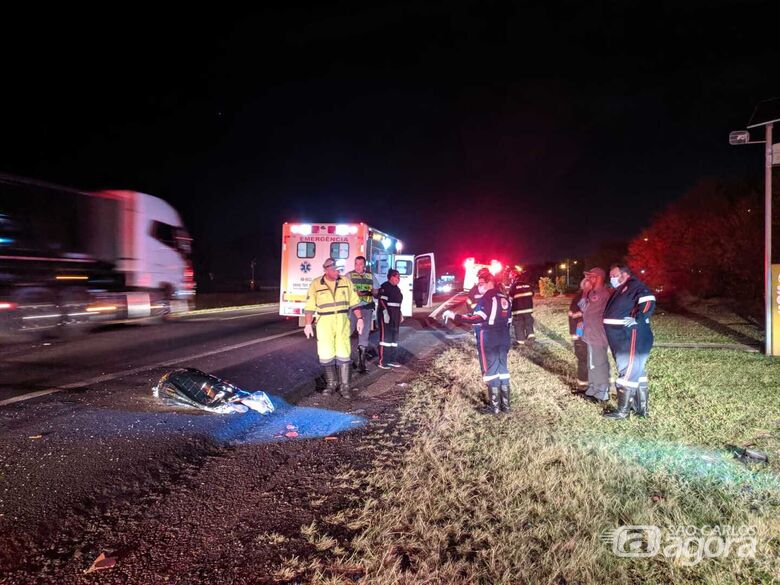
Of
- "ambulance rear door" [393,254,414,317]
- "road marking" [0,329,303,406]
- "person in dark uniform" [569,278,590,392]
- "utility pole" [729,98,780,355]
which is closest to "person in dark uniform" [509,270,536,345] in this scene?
"person in dark uniform" [569,278,590,392]

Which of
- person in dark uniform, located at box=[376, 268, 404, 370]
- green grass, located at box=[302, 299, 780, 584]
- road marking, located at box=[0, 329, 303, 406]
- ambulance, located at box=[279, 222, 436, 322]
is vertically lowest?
green grass, located at box=[302, 299, 780, 584]

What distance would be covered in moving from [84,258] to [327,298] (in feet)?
32.4

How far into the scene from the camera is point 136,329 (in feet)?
48.1

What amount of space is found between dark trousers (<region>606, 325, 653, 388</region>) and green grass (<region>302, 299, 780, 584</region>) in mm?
478

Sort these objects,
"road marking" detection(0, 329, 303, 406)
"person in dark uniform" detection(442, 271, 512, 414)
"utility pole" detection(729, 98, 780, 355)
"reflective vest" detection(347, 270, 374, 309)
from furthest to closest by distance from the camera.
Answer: "utility pole" detection(729, 98, 780, 355), "reflective vest" detection(347, 270, 374, 309), "road marking" detection(0, 329, 303, 406), "person in dark uniform" detection(442, 271, 512, 414)

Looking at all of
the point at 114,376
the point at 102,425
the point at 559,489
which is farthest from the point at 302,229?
the point at 559,489

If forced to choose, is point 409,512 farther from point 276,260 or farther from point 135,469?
point 276,260

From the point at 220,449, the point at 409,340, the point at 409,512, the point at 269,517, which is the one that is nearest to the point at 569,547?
the point at 409,512

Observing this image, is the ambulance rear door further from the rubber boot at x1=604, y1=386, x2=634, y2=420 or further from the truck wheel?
the rubber boot at x1=604, y1=386, x2=634, y2=420

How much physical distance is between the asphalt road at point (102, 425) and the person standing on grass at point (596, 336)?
324 centimetres

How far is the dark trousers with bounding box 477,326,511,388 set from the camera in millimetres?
6543

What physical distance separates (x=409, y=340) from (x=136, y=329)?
736 centimetres

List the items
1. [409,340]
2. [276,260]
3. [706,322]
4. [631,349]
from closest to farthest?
1. [631,349]
2. [409,340]
3. [706,322]
4. [276,260]

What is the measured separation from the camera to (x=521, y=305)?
12.4m
